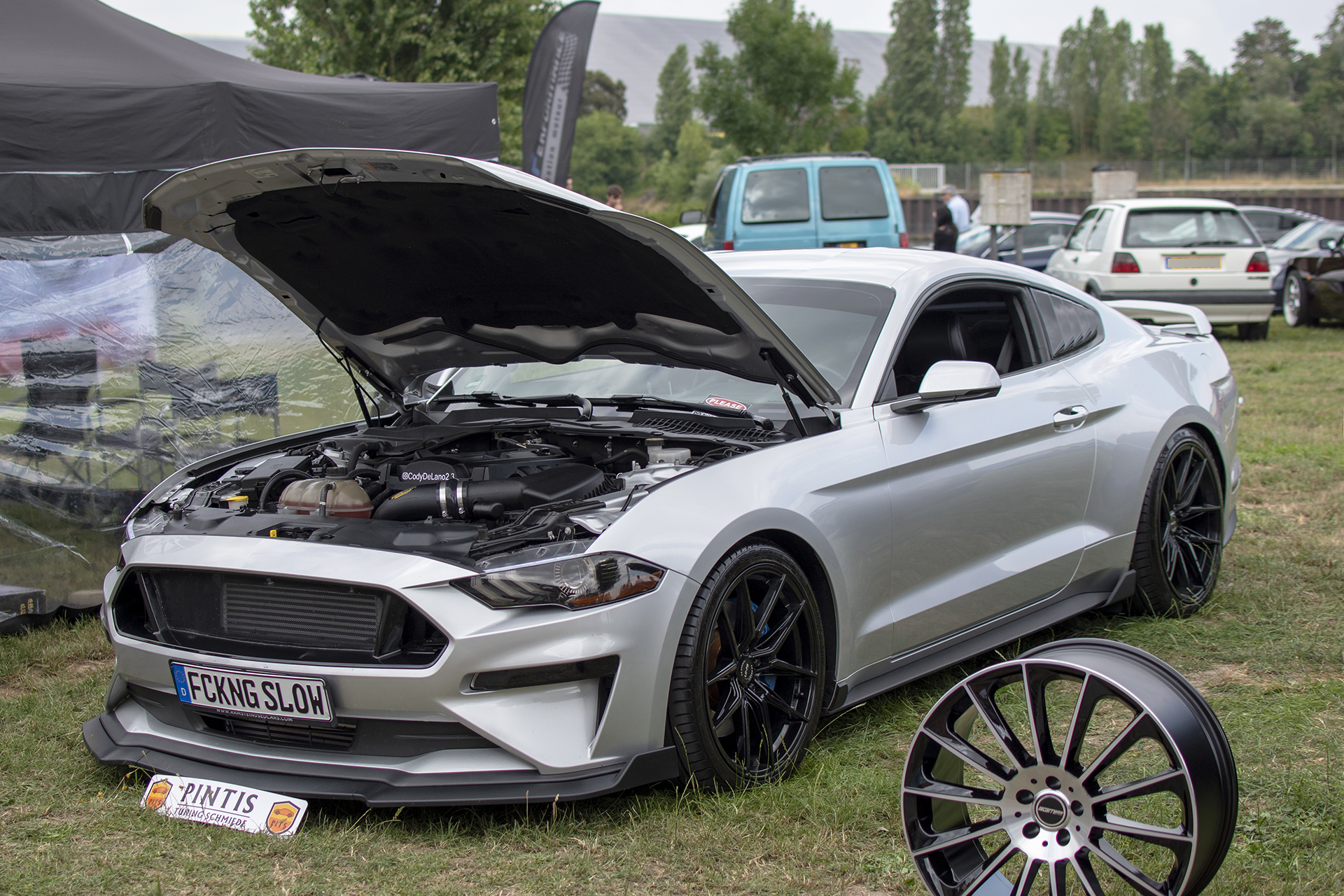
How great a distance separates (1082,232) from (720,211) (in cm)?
455

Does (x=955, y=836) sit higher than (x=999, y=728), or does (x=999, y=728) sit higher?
(x=999, y=728)

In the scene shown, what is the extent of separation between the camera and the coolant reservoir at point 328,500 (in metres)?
3.51

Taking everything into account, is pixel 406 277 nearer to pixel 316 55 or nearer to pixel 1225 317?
pixel 1225 317

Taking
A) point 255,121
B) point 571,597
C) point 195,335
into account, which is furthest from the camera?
point 255,121

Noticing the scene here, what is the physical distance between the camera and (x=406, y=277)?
415 cm

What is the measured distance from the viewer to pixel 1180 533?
4.89 metres

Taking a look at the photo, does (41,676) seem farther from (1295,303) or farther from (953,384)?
(1295,303)

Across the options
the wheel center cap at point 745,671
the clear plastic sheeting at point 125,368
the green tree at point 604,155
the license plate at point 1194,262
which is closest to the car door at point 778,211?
the license plate at point 1194,262

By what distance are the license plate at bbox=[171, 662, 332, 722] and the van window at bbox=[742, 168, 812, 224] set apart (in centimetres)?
1198

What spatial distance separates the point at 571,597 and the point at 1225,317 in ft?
43.1

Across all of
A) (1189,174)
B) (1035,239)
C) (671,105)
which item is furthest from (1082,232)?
(671,105)

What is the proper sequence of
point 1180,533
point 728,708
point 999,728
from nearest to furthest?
point 999,728 < point 728,708 < point 1180,533

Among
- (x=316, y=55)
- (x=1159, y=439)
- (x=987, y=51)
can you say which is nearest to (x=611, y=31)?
(x=987, y=51)

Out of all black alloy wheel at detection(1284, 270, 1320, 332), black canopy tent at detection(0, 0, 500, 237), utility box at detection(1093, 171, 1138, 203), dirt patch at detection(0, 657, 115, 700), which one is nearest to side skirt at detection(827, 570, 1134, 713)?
dirt patch at detection(0, 657, 115, 700)
